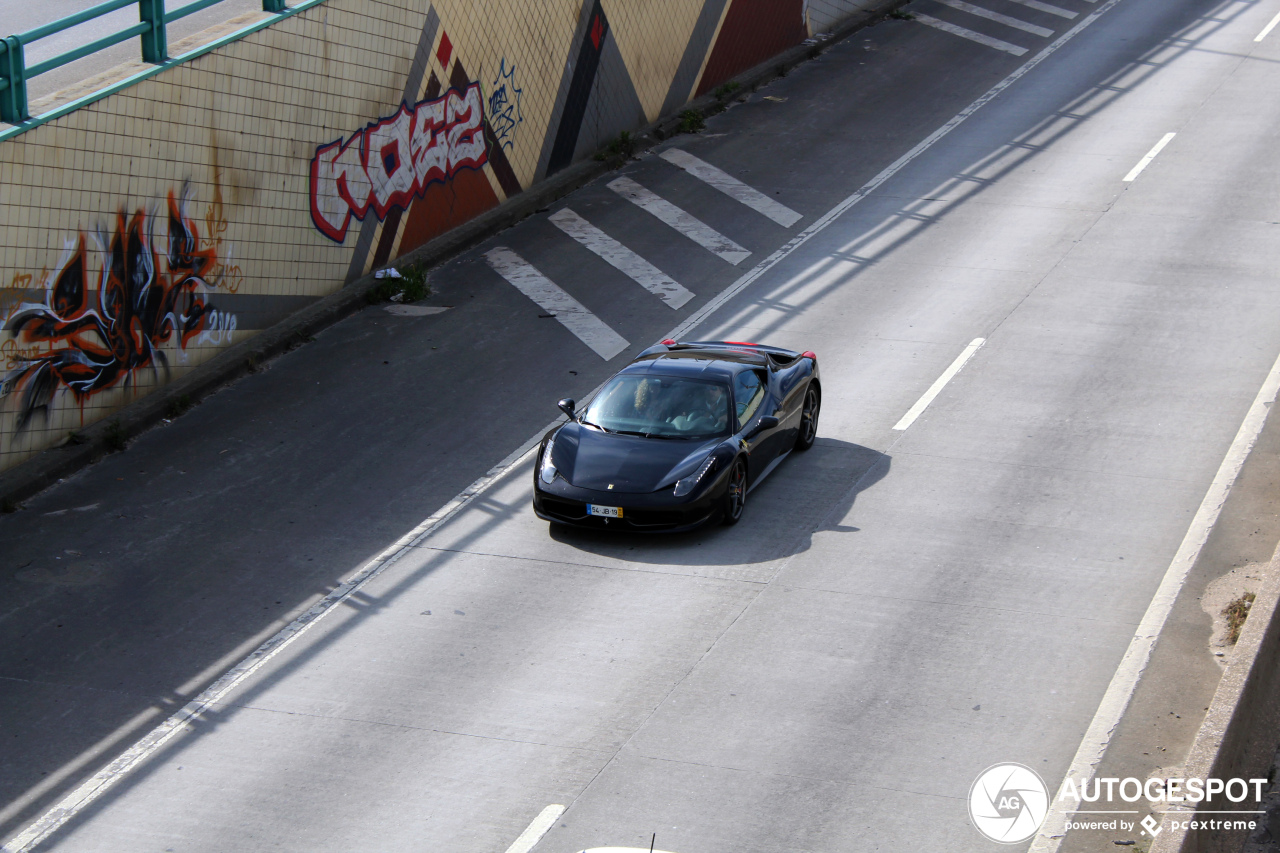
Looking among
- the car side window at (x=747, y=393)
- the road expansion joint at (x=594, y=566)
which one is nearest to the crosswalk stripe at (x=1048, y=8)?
the car side window at (x=747, y=393)

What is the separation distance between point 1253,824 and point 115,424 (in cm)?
1175

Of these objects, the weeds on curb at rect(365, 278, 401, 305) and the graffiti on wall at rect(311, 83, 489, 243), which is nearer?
the graffiti on wall at rect(311, 83, 489, 243)

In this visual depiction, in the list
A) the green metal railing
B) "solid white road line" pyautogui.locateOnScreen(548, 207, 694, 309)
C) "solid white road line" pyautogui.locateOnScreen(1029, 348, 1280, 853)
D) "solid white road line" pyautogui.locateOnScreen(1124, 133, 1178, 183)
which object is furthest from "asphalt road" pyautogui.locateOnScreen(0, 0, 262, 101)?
"solid white road line" pyautogui.locateOnScreen(1124, 133, 1178, 183)

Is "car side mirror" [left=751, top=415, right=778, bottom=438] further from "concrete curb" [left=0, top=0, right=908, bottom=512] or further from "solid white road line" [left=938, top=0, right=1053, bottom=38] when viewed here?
"solid white road line" [left=938, top=0, right=1053, bottom=38]

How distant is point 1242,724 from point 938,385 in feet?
24.9

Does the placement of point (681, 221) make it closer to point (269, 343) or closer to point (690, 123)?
point (690, 123)

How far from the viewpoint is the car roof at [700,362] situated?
14203 millimetres

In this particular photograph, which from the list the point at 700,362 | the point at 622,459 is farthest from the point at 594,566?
the point at 700,362

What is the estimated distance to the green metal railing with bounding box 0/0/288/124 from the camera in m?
14.2

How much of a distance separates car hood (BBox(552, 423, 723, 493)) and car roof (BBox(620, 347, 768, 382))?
3.22 ft

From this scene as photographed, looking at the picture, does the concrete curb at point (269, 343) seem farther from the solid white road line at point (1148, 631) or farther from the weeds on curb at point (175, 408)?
the solid white road line at point (1148, 631)

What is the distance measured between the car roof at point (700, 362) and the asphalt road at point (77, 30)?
7.08 m

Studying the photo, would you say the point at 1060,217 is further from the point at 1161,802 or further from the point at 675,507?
the point at 1161,802

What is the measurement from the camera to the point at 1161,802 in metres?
8.78
